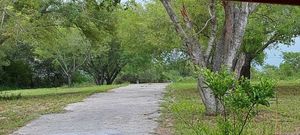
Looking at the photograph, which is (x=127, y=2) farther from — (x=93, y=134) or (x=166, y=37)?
(x=166, y=37)

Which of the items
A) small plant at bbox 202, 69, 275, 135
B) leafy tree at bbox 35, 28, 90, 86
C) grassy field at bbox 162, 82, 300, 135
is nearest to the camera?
small plant at bbox 202, 69, 275, 135

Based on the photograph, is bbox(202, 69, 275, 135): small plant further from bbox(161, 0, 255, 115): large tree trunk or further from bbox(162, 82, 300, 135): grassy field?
bbox(161, 0, 255, 115): large tree trunk

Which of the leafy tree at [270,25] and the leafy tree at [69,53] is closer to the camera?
the leafy tree at [270,25]

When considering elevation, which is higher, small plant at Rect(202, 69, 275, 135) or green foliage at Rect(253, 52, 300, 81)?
green foliage at Rect(253, 52, 300, 81)

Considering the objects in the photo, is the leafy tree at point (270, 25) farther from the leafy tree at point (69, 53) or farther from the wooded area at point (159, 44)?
the leafy tree at point (69, 53)

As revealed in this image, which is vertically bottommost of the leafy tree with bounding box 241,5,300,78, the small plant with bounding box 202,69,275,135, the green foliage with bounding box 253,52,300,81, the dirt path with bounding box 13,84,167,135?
the dirt path with bounding box 13,84,167,135

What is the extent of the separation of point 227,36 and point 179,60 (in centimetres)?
2178

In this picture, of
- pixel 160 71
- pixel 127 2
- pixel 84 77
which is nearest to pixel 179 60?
pixel 160 71

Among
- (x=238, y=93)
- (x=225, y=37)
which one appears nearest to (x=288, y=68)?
(x=225, y=37)

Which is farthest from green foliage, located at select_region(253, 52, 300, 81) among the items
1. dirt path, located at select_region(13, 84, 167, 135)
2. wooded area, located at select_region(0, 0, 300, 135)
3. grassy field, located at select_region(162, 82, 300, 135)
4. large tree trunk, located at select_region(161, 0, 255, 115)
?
large tree trunk, located at select_region(161, 0, 255, 115)

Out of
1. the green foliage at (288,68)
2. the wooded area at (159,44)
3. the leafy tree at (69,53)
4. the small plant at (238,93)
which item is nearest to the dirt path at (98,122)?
the wooded area at (159,44)

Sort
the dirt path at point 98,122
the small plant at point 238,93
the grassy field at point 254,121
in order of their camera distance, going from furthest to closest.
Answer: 1. the dirt path at point 98,122
2. the grassy field at point 254,121
3. the small plant at point 238,93

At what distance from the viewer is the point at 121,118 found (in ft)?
38.5

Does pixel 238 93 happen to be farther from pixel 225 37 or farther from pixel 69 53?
pixel 69 53
